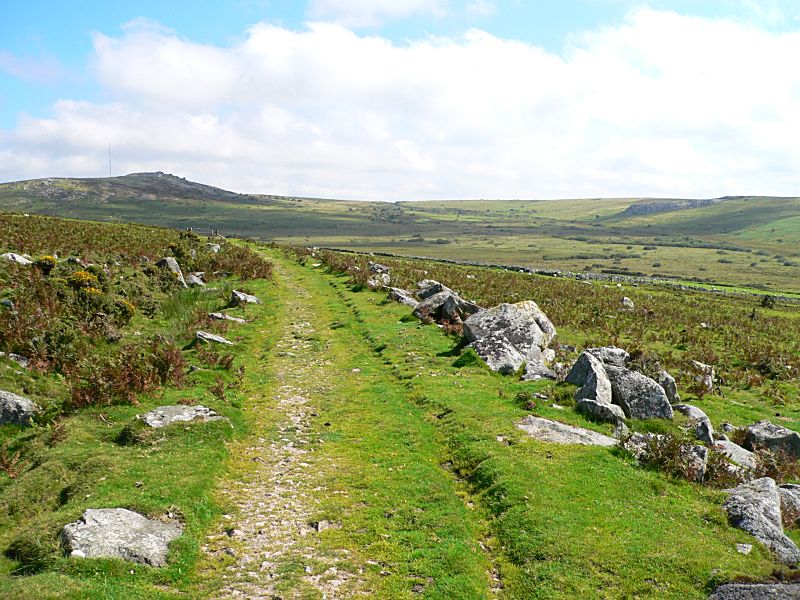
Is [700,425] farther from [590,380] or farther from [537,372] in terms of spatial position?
[537,372]

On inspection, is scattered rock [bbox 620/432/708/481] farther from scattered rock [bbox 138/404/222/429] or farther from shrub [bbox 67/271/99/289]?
shrub [bbox 67/271/99/289]

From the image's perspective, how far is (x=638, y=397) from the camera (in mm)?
18266

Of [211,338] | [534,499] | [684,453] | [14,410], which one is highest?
[211,338]

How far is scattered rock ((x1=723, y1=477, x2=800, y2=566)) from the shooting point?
10462mm

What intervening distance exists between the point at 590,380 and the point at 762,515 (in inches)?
286

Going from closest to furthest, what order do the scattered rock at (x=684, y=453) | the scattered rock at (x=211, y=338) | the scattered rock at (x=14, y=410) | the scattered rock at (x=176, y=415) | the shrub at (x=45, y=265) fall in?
1. the scattered rock at (x=684, y=453)
2. the scattered rock at (x=14, y=410)
3. the scattered rock at (x=176, y=415)
4. the scattered rock at (x=211, y=338)
5. the shrub at (x=45, y=265)

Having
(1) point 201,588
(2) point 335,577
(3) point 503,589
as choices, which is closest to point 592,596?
(3) point 503,589

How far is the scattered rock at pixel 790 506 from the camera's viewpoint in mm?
12055

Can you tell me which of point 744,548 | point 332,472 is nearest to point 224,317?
point 332,472

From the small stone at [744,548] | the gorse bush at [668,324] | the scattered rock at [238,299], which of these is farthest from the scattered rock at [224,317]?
the small stone at [744,548]

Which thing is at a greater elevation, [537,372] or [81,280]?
[81,280]

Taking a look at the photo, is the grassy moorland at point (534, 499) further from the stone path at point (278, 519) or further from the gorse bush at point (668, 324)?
the gorse bush at point (668, 324)

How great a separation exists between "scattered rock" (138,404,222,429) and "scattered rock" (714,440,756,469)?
16.0 metres

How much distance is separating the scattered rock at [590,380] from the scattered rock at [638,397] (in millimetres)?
522
